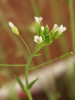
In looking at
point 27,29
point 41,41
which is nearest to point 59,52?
point 27,29

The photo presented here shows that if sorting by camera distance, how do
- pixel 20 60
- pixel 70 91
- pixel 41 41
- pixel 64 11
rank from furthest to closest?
pixel 64 11 < pixel 20 60 < pixel 70 91 < pixel 41 41

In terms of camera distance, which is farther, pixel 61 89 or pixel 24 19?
pixel 24 19

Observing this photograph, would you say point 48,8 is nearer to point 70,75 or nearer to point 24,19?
point 24,19

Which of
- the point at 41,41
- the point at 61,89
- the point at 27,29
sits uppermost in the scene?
the point at 27,29

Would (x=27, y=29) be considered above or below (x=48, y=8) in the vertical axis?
below

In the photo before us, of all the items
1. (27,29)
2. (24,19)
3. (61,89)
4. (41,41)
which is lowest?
(41,41)

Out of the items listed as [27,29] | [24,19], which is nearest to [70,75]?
[27,29]

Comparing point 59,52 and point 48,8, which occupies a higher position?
point 48,8

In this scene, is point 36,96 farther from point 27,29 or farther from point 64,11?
point 64,11

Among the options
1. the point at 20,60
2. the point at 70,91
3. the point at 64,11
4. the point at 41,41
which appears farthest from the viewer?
the point at 64,11
